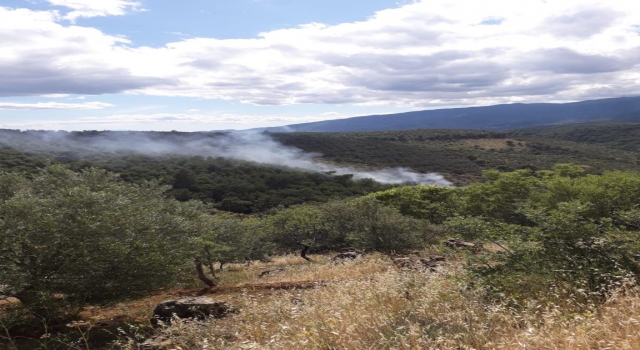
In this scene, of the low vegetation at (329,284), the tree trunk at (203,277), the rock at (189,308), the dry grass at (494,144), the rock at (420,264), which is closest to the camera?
the low vegetation at (329,284)

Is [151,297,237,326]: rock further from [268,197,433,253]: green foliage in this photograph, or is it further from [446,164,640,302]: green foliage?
[268,197,433,253]: green foliage

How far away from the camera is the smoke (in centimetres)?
9295

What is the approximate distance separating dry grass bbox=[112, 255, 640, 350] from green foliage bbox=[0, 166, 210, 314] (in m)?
3.87

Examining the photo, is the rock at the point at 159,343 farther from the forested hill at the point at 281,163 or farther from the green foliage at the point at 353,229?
the forested hill at the point at 281,163

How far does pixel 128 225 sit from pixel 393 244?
11.9m

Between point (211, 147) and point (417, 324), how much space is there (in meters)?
133

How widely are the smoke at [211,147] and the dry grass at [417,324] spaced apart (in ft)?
249

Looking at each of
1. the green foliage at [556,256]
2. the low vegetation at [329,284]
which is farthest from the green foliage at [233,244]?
the green foliage at [556,256]

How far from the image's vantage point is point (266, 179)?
274 ft

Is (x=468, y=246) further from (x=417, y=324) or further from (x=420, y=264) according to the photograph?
(x=417, y=324)

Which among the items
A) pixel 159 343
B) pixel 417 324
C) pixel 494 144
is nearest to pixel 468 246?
pixel 417 324

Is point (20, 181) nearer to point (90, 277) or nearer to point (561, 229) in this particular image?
point (90, 277)

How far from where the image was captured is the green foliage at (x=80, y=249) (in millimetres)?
8320

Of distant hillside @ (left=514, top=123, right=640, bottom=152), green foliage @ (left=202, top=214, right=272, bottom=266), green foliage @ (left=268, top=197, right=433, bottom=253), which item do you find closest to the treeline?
green foliage @ (left=202, top=214, right=272, bottom=266)
